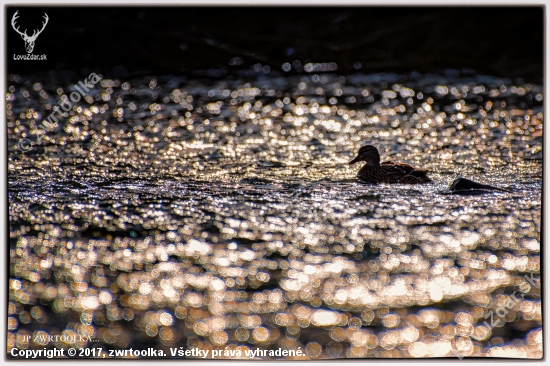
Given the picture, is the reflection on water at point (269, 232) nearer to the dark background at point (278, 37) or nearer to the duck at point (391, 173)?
the duck at point (391, 173)

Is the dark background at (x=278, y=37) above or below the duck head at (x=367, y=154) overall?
above

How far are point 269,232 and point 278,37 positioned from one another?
9.01 feet

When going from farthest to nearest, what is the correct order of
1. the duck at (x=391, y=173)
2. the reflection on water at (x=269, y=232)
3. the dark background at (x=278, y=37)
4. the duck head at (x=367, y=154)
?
the duck head at (x=367, y=154) < the duck at (x=391, y=173) < the dark background at (x=278, y=37) < the reflection on water at (x=269, y=232)

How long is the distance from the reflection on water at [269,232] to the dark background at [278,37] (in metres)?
0.63

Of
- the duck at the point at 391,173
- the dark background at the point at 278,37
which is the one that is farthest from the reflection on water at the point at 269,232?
the dark background at the point at 278,37

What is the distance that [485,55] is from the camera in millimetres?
7492

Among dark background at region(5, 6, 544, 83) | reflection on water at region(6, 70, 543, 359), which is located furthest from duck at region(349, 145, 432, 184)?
dark background at region(5, 6, 544, 83)

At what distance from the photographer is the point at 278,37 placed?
22.5 ft

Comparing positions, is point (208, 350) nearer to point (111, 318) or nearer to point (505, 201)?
Result: point (111, 318)

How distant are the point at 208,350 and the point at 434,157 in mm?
3885

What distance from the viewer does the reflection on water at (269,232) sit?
147 inches

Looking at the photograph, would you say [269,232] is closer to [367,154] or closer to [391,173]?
[391,173]

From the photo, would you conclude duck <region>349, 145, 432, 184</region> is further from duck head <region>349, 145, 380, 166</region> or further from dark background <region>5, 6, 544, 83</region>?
dark background <region>5, 6, 544, 83</region>

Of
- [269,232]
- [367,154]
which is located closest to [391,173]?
[367,154]
